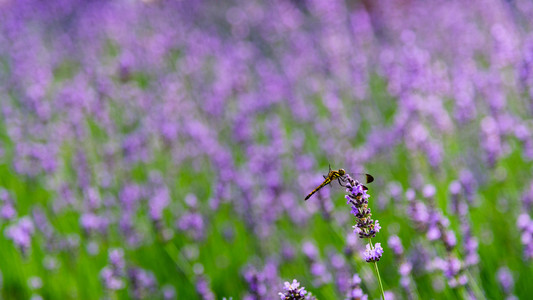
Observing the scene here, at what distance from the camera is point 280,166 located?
4.77m

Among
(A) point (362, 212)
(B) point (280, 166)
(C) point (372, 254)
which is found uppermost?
(B) point (280, 166)

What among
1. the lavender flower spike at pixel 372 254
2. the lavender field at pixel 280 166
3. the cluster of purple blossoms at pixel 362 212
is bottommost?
the lavender flower spike at pixel 372 254

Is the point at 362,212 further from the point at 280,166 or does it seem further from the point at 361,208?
the point at 280,166

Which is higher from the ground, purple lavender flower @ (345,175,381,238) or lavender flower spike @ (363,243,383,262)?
purple lavender flower @ (345,175,381,238)

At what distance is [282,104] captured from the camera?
21.2 feet

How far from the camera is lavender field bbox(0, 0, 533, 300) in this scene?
116 inches

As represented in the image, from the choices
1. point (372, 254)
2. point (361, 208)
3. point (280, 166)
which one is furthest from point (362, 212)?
point (280, 166)

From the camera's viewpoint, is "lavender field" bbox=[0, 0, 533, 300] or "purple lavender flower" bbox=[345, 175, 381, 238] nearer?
"purple lavender flower" bbox=[345, 175, 381, 238]

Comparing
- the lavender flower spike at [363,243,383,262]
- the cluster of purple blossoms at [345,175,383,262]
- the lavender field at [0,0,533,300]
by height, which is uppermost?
the lavender field at [0,0,533,300]

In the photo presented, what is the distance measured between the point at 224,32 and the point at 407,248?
6.80m

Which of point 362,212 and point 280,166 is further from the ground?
point 280,166

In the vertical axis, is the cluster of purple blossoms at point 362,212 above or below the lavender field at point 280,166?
below

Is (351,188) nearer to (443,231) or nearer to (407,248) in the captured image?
(443,231)

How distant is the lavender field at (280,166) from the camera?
295 cm
